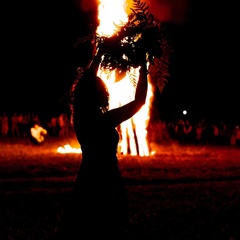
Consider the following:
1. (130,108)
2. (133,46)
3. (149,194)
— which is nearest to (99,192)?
(130,108)

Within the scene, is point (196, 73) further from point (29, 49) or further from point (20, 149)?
point (20, 149)

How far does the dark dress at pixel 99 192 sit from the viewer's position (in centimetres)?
380

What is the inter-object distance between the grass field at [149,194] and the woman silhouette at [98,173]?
3.53 m

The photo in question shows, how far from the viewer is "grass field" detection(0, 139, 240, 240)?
791cm

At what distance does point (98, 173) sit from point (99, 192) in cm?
13

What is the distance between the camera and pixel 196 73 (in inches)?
2260

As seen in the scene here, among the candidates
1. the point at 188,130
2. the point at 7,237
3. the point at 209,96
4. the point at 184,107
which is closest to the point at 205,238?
the point at 7,237

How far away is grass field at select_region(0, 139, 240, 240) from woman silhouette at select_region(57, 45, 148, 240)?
353 cm

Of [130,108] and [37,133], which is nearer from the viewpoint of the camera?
[130,108]

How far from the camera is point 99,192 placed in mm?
3807

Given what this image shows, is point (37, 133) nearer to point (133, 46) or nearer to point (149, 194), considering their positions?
point (149, 194)

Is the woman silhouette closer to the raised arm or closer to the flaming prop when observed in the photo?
the raised arm

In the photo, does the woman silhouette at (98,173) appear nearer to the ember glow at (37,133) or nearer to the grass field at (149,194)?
the grass field at (149,194)

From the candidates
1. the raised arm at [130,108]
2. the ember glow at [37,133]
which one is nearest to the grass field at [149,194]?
the raised arm at [130,108]
